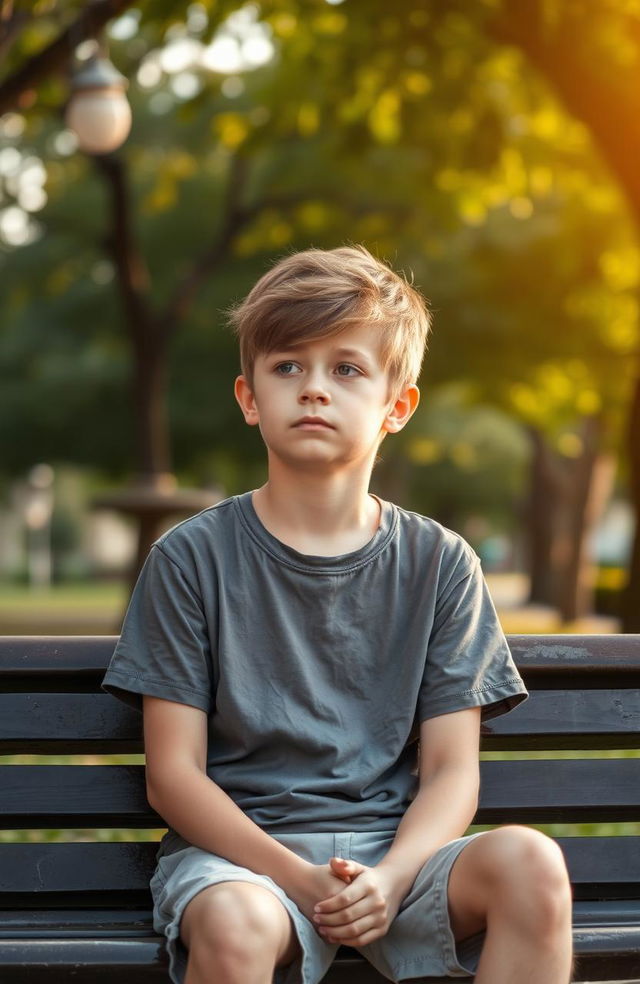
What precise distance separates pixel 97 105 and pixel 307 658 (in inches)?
237

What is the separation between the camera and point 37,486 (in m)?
53.8

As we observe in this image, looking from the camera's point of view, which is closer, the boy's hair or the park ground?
the boy's hair

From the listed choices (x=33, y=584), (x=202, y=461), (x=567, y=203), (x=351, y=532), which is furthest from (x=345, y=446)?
(x=33, y=584)

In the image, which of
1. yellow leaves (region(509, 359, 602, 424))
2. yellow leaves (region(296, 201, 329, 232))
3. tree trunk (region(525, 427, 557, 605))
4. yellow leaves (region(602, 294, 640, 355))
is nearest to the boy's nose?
yellow leaves (region(296, 201, 329, 232))

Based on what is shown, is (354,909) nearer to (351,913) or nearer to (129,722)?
(351,913)

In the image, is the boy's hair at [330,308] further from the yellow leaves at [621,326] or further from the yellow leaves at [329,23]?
the yellow leaves at [621,326]

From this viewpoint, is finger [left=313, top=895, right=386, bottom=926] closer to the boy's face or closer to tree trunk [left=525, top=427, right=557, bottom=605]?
the boy's face

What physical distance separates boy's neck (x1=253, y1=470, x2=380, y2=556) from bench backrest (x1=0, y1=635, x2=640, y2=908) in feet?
1.51

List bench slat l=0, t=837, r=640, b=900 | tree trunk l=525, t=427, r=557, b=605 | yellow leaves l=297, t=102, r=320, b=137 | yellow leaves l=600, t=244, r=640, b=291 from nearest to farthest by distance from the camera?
1. bench slat l=0, t=837, r=640, b=900
2. yellow leaves l=297, t=102, r=320, b=137
3. yellow leaves l=600, t=244, r=640, b=291
4. tree trunk l=525, t=427, r=557, b=605

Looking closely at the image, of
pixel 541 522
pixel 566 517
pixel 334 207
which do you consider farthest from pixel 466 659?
pixel 566 517

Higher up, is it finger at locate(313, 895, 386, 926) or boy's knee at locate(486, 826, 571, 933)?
boy's knee at locate(486, 826, 571, 933)

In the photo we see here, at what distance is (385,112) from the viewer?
10.2 m

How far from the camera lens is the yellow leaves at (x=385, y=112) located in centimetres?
990

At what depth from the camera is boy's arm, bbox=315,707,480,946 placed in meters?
2.30
